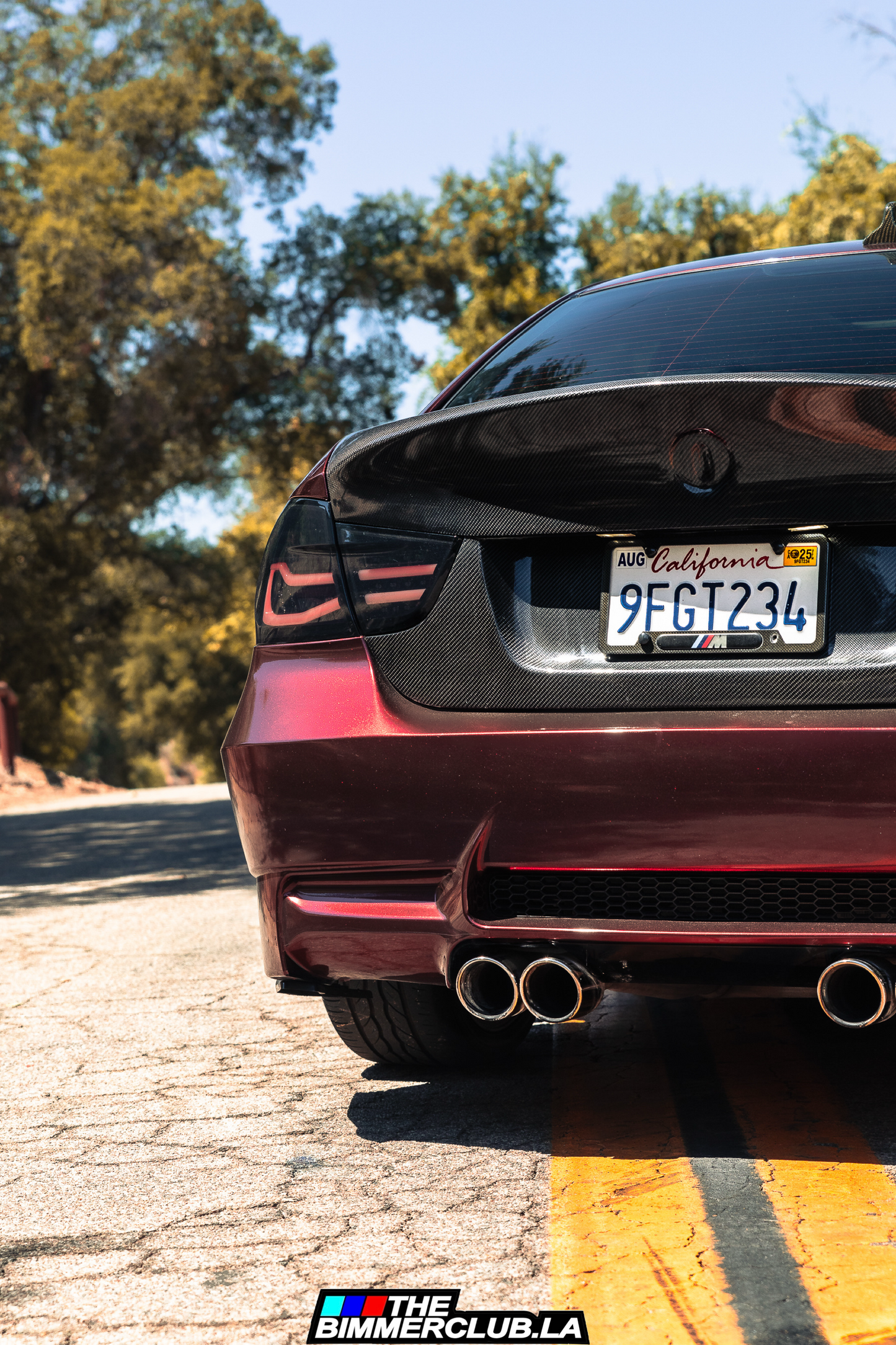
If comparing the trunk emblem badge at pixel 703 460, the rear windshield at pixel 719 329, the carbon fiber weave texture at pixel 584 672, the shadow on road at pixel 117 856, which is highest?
the rear windshield at pixel 719 329

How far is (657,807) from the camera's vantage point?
2.50 m

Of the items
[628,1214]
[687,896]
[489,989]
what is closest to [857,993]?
[687,896]

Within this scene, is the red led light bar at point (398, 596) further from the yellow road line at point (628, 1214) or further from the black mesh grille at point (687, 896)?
the yellow road line at point (628, 1214)

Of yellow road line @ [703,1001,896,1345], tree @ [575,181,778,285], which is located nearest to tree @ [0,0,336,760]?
tree @ [575,181,778,285]

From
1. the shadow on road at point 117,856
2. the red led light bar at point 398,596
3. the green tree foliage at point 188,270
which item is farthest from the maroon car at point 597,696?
the green tree foliage at point 188,270

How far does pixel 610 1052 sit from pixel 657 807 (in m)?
1.39

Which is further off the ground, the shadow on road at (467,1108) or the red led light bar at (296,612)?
the red led light bar at (296,612)

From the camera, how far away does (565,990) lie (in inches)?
104

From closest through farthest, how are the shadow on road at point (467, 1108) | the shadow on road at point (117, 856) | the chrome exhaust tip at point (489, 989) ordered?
the chrome exhaust tip at point (489, 989) < the shadow on road at point (467, 1108) < the shadow on road at point (117, 856)

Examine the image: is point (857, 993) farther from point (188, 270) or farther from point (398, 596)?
point (188, 270)

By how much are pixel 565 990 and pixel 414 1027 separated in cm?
74

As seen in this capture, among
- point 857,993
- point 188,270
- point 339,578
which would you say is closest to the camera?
point 857,993

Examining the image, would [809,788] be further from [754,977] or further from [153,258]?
[153,258]

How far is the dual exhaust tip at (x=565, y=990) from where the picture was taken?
8.00ft
